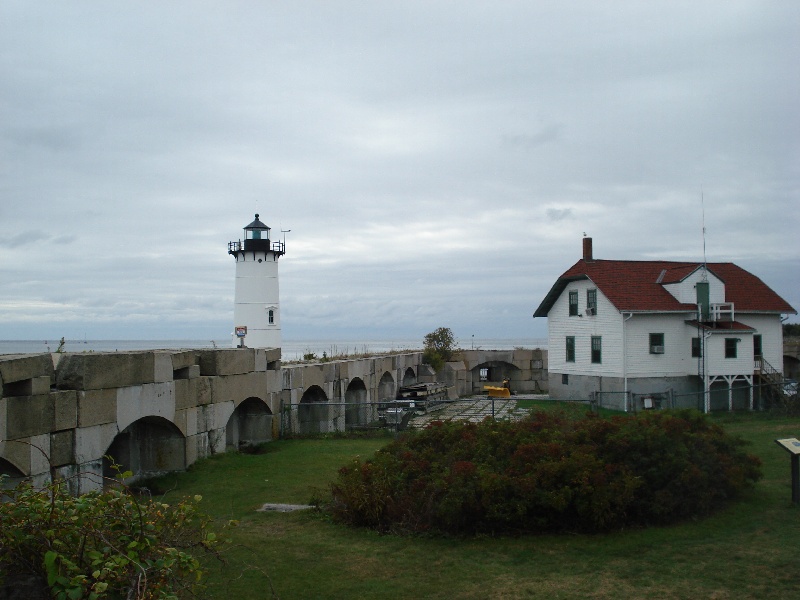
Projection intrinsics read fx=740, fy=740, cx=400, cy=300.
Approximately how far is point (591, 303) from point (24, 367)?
984 inches

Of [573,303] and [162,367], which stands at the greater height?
[573,303]

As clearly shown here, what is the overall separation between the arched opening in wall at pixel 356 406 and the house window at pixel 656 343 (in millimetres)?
11715

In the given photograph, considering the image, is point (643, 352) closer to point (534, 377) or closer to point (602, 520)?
point (534, 377)

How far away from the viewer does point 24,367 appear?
420 inches

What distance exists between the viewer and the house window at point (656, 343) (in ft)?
97.7


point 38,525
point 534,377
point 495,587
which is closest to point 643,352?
point 534,377

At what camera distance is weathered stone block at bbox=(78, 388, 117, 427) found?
11766mm

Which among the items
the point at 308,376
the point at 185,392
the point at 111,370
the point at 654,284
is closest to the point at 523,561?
the point at 111,370

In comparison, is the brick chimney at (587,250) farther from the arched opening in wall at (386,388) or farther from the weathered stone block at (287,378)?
the weathered stone block at (287,378)

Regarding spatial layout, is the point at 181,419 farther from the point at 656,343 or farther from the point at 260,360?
the point at 656,343

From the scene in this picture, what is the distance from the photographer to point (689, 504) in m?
9.91

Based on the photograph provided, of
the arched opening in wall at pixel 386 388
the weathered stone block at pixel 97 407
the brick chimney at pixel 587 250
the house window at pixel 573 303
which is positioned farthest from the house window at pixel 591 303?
the weathered stone block at pixel 97 407

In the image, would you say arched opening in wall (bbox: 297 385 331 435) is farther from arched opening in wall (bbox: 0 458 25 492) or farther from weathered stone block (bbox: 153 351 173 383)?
arched opening in wall (bbox: 0 458 25 492)

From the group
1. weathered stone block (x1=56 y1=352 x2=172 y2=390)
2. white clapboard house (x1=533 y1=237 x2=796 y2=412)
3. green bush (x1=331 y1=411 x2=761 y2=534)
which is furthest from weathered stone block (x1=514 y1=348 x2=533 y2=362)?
green bush (x1=331 y1=411 x2=761 y2=534)
